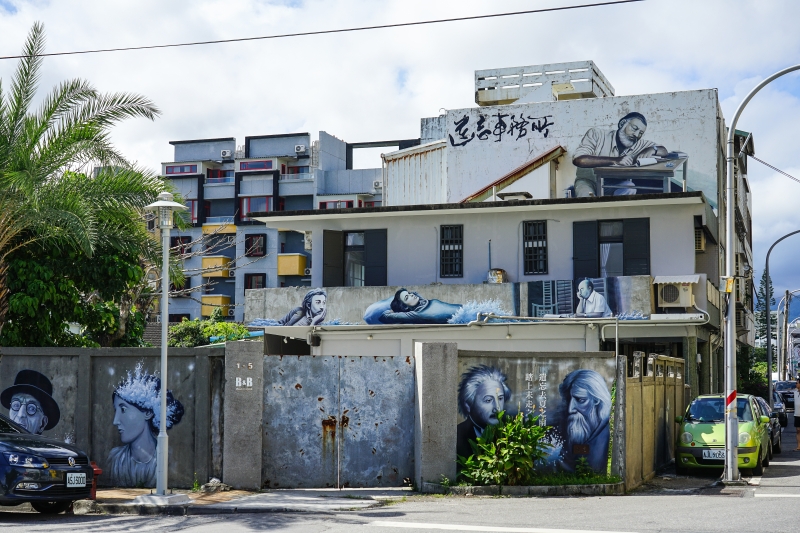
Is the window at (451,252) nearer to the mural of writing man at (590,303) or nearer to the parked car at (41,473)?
the mural of writing man at (590,303)

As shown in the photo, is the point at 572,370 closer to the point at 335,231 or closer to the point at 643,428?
the point at 643,428

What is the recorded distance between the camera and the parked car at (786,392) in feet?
145

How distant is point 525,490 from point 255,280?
55.1 meters

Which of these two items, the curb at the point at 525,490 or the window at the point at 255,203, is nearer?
the curb at the point at 525,490

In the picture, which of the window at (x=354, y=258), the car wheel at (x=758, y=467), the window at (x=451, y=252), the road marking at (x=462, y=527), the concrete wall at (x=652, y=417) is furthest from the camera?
the window at (x=354, y=258)

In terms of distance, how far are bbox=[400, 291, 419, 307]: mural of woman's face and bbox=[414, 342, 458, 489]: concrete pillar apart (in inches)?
428

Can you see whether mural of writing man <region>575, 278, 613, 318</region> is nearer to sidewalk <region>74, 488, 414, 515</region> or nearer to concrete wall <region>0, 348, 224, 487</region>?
sidewalk <region>74, 488, 414, 515</region>

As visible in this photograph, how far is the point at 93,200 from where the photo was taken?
16.6 m

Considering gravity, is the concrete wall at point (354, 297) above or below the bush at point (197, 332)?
above

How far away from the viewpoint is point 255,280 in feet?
222

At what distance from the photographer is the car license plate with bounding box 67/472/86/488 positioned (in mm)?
12627

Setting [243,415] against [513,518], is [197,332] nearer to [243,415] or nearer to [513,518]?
[243,415]

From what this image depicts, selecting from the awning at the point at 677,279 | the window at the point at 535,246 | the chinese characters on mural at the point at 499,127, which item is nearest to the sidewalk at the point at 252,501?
the awning at the point at 677,279

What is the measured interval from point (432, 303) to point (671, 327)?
244 inches
